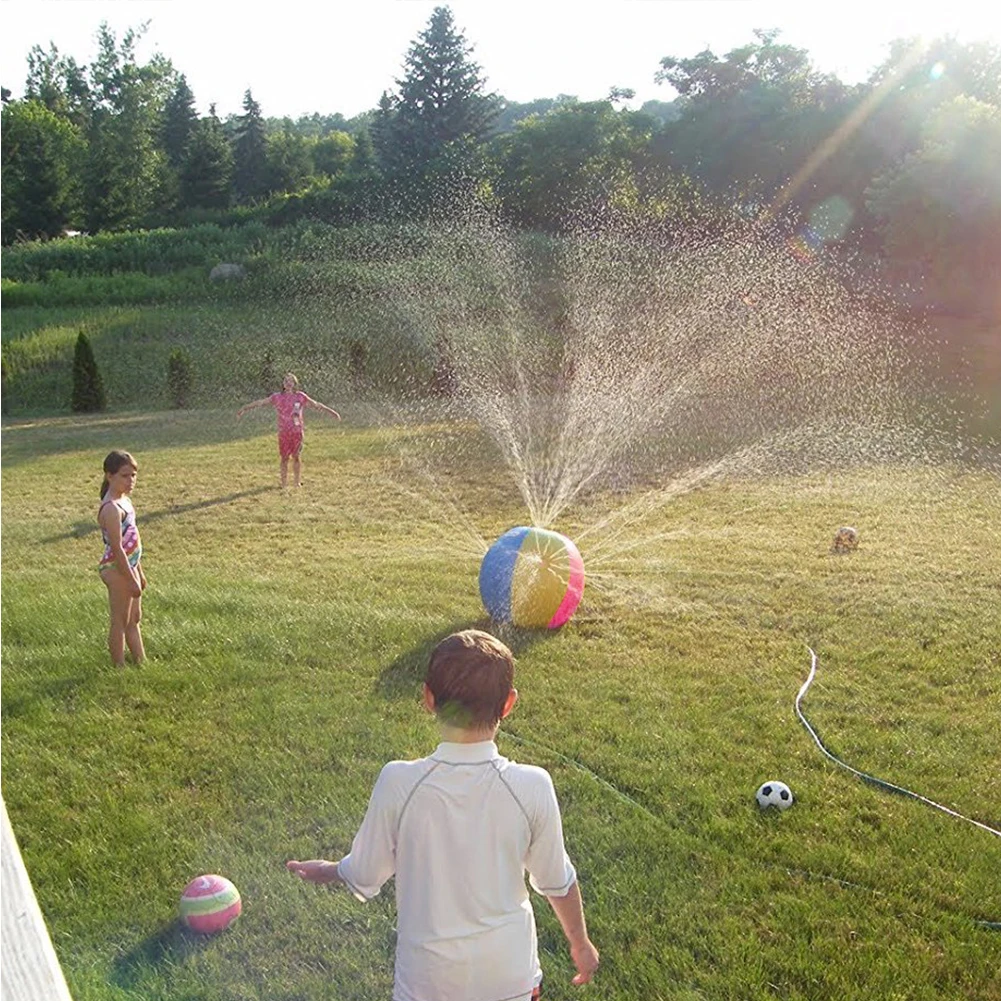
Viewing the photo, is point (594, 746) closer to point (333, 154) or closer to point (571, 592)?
point (571, 592)

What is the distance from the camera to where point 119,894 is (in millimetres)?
4273

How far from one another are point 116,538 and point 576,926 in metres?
4.67

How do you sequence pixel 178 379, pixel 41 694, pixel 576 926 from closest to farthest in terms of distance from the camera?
pixel 576 926, pixel 41 694, pixel 178 379

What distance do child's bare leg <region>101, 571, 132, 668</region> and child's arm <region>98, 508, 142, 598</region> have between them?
78 millimetres

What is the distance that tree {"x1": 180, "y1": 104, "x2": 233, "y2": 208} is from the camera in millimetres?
49406

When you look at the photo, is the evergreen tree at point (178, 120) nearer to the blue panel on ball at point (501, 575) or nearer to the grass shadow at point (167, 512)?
the grass shadow at point (167, 512)

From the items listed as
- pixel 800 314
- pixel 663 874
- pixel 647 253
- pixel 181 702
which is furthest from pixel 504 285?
pixel 663 874

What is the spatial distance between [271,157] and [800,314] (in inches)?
1478

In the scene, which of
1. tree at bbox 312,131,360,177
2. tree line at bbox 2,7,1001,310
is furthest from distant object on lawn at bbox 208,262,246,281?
tree at bbox 312,131,360,177

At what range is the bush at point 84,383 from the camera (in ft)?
77.3

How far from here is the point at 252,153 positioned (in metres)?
55.4

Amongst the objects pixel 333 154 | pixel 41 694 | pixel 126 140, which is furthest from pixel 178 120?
pixel 41 694

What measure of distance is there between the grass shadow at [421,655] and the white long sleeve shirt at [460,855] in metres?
3.76

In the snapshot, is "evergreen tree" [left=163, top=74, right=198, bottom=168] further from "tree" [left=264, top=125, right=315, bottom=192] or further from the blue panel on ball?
the blue panel on ball
